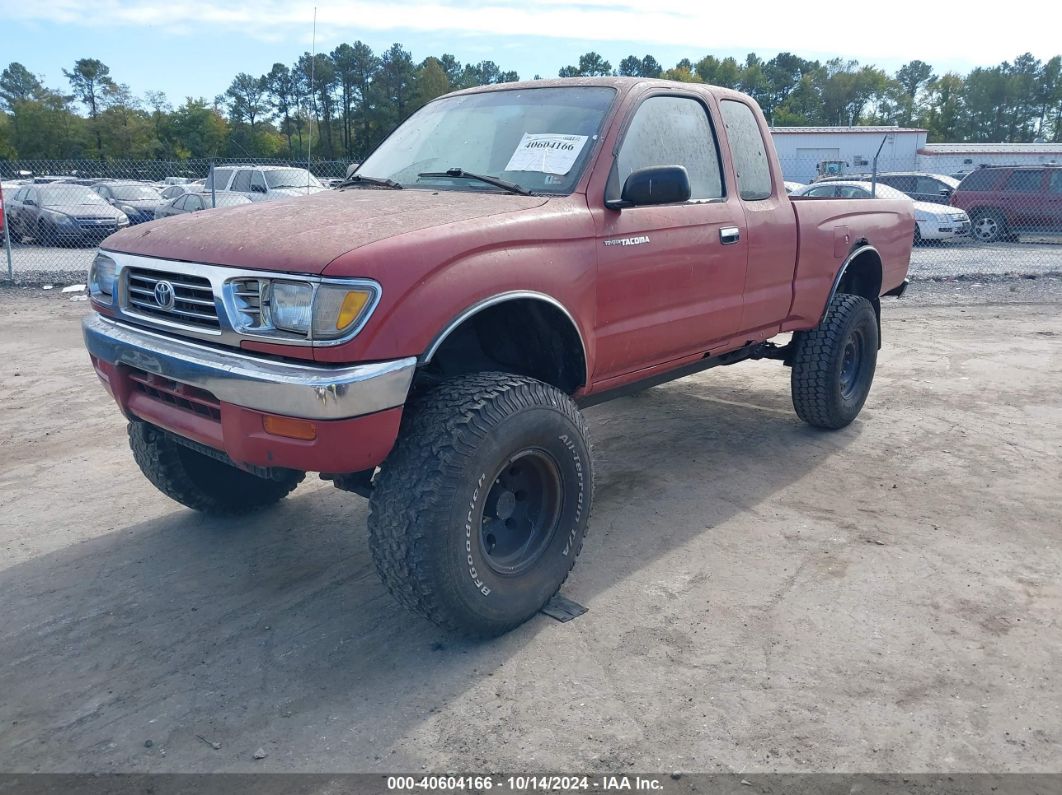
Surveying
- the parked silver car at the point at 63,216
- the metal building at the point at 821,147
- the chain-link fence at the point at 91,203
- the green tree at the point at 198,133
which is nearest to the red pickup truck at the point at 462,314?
the chain-link fence at the point at 91,203

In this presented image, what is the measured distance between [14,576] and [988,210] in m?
20.2

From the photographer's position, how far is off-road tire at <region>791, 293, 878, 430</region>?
17.9 ft

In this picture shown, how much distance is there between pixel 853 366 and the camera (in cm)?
598

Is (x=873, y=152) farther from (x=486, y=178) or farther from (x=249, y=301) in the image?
(x=249, y=301)

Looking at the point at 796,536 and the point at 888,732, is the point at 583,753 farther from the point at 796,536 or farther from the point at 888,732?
the point at 796,536

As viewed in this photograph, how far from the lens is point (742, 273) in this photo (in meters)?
4.51

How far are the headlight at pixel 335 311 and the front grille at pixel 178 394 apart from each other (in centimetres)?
53

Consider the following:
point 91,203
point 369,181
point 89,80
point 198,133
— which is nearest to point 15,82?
point 89,80

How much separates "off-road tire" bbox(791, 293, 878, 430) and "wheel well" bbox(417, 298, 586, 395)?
2.35 metres

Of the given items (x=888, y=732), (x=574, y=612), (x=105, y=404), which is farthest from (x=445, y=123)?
(x=105, y=404)

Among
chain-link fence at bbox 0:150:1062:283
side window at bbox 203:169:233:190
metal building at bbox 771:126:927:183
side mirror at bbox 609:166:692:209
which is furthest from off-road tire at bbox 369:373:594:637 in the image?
metal building at bbox 771:126:927:183

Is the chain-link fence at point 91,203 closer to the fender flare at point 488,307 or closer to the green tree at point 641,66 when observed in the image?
the fender flare at point 488,307

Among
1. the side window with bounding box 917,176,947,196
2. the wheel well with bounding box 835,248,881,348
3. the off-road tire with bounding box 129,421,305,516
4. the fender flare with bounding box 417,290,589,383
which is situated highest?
the fender flare with bounding box 417,290,589,383

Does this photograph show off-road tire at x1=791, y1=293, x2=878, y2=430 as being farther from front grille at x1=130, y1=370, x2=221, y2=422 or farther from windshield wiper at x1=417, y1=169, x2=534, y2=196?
front grille at x1=130, y1=370, x2=221, y2=422
